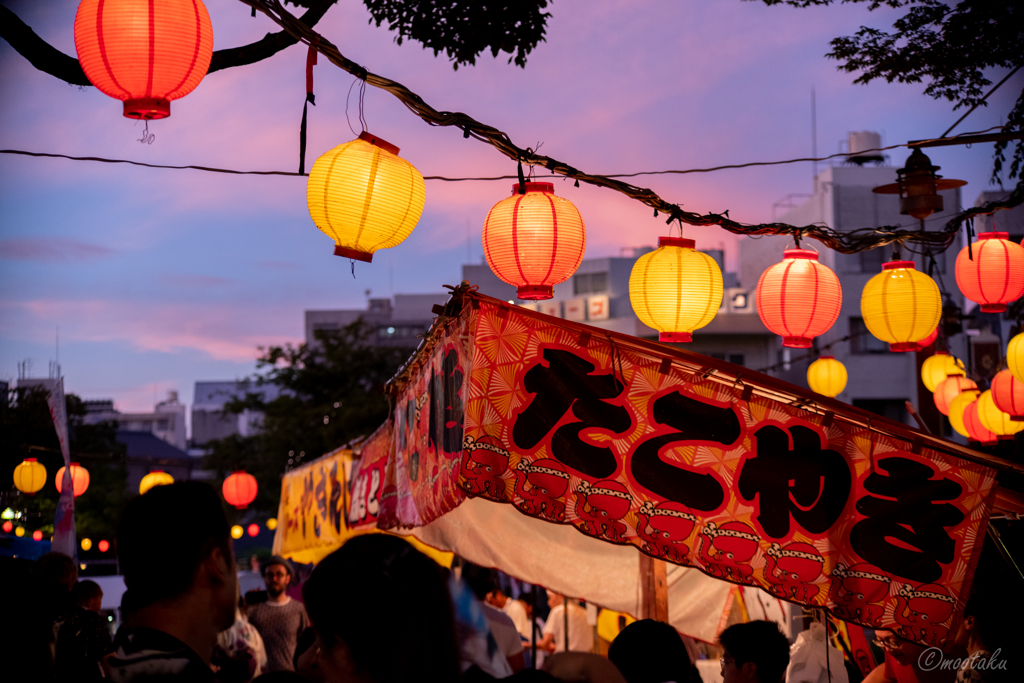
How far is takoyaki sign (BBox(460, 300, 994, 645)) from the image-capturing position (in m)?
5.49

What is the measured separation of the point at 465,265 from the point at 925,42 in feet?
166

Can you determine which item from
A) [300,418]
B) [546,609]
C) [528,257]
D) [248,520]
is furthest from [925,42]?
[248,520]

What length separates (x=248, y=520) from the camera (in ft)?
175

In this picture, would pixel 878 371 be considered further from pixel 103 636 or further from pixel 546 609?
pixel 103 636

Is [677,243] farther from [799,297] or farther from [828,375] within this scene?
[828,375]

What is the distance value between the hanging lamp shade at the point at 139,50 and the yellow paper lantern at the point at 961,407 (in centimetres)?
1163

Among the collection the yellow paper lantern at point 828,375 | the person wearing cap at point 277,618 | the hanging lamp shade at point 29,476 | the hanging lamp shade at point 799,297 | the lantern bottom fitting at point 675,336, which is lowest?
the person wearing cap at point 277,618

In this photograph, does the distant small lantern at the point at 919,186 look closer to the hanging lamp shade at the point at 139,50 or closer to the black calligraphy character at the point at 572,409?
the black calligraphy character at the point at 572,409

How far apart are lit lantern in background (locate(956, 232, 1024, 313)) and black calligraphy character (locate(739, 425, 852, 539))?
4.03 meters

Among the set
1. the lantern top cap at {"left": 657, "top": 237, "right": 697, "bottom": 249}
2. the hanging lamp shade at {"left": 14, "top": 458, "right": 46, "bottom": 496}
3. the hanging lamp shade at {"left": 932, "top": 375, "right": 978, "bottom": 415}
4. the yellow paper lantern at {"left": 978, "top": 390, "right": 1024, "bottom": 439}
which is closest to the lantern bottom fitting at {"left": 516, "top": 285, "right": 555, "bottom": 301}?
the lantern top cap at {"left": 657, "top": 237, "right": 697, "bottom": 249}

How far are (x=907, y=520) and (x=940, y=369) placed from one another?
9.43 metres

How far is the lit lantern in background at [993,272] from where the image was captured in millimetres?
8523

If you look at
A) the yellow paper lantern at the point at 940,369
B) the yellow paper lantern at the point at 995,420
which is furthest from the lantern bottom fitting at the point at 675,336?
the yellow paper lantern at the point at 940,369

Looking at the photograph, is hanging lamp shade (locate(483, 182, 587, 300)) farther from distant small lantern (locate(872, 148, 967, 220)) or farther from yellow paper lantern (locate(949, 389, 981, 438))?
yellow paper lantern (locate(949, 389, 981, 438))
